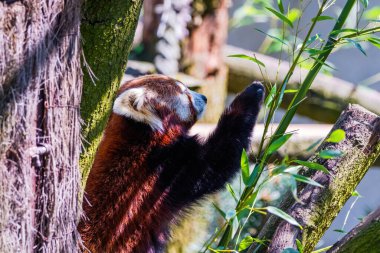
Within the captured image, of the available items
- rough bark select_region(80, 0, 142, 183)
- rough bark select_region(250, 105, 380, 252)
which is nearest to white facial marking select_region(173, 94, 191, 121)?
rough bark select_region(80, 0, 142, 183)

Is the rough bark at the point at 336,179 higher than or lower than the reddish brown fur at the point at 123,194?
higher

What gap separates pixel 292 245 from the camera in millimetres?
1948

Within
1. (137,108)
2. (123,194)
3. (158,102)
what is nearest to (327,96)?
(158,102)

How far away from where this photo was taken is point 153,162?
8.40ft

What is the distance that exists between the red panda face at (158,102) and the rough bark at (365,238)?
1.06 metres

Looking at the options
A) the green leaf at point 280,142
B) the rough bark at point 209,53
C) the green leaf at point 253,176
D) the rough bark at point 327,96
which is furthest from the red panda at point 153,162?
the rough bark at point 327,96

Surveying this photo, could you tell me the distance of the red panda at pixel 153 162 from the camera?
2439mm

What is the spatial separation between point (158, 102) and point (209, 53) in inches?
72.3

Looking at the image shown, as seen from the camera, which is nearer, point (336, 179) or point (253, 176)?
point (253, 176)

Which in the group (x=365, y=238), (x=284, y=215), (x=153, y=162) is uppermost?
(x=284, y=215)

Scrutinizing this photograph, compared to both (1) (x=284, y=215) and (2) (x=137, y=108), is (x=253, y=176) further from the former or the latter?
(2) (x=137, y=108)

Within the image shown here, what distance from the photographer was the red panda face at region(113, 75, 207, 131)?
2.65 meters

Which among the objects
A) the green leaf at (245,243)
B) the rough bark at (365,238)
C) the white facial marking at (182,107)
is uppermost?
the rough bark at (365,238)

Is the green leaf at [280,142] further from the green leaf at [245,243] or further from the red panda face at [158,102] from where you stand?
the red panda face at [158,102]
